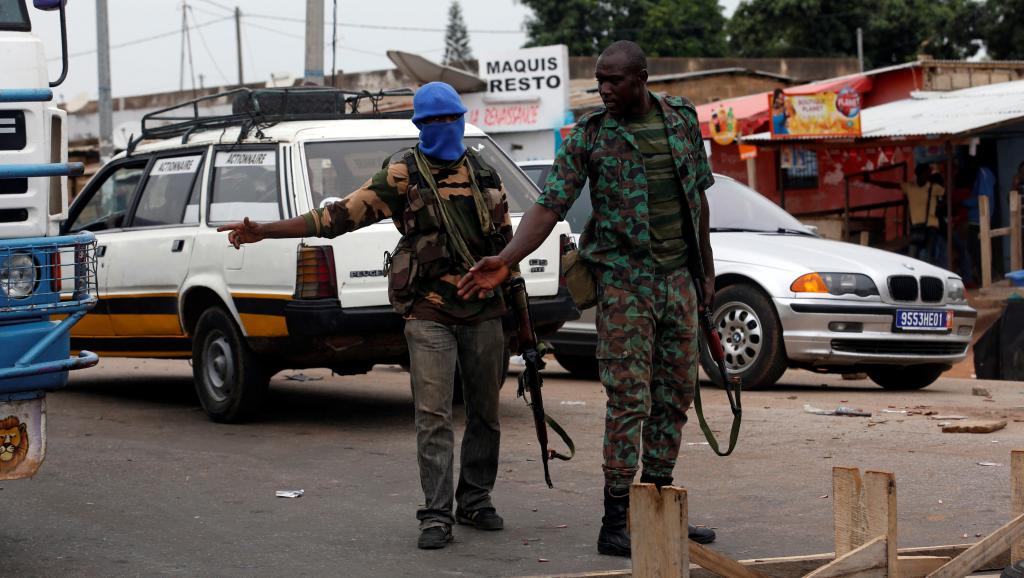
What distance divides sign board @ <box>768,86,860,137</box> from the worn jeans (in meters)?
12.9

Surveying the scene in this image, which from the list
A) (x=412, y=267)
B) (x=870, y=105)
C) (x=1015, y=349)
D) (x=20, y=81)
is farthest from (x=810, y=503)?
(x=870, y=105)

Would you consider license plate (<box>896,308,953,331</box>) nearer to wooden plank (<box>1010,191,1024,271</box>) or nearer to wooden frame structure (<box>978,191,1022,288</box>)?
wooden frame structure (<box>978,191,1022,288</box>)

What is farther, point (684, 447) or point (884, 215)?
point (884, 215)

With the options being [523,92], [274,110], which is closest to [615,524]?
[274,110]

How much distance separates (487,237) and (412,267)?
13.5 inches

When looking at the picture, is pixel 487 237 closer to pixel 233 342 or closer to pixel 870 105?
pixel 233 342

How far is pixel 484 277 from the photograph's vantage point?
16.1ft

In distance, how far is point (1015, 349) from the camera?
11.6m

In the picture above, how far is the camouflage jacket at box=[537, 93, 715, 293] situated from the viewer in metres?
4.95

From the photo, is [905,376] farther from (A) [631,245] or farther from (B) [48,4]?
(B) [48,4]

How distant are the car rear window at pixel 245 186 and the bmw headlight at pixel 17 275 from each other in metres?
3.13

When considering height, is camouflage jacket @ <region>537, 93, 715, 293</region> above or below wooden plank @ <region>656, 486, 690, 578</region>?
above

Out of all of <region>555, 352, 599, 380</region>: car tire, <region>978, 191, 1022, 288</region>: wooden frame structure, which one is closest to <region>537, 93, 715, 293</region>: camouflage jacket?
<region>555, 352, 599, 380</region>: car tire

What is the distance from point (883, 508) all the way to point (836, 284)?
5984 mm
